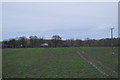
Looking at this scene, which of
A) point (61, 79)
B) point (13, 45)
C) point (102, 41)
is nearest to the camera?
point (61, 79)

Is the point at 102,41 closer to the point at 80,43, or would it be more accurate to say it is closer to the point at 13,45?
the point at 80,43

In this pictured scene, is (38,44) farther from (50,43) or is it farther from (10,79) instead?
(10,79)

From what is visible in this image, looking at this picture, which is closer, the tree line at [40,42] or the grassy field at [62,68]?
the grassy field at [62,68]

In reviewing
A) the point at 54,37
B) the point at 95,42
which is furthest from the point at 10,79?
the point at 54,37

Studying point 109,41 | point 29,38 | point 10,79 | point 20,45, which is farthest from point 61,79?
point 29,38

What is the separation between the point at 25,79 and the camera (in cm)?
1167

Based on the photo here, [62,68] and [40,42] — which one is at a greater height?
[40,42]

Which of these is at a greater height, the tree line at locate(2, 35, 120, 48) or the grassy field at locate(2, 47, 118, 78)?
the tree line at locate(2, 35, 120, 48)

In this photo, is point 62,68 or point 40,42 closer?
point 62,68

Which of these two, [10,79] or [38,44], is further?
[38,44]

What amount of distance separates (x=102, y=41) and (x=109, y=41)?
16.8 feet

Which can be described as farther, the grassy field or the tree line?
the tree line

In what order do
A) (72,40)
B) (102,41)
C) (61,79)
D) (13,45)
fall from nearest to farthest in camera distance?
1. (61,79)
2. (102,41)
3. (13,45)
4. (72,40)

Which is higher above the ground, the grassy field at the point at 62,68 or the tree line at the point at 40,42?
the tree line at the point at 40,42
